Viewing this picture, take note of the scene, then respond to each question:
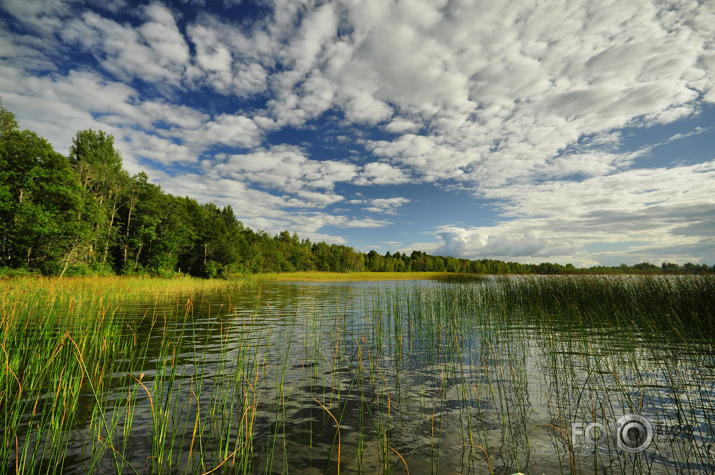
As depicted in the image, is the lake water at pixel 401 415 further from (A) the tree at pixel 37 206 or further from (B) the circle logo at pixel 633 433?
(A) the tree at pixel 37 206

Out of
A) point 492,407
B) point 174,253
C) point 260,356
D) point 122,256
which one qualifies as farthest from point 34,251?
point 492,407

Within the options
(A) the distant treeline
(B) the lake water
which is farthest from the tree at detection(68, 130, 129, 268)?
(B) the lake water

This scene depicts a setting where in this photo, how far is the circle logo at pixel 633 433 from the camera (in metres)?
3.43

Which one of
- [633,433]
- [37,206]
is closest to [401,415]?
[633,433]

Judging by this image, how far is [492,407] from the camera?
14.8 ft

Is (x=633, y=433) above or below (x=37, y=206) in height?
below

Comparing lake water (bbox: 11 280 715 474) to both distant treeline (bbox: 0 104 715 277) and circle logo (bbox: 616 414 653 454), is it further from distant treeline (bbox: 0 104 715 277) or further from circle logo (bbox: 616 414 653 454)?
distant treeline (bbox: 0 104 715 277)

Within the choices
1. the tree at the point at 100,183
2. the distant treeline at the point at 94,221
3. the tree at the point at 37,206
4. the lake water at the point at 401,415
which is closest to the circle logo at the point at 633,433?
the lake water at the point at 401,415

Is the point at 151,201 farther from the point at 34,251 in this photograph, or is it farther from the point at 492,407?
the point at 492,407

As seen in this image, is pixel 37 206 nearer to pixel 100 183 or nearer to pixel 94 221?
pixel 94 221

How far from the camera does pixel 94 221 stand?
92.1 feet

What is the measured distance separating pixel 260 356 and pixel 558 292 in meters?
15.2

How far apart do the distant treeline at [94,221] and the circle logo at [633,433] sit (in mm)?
14019

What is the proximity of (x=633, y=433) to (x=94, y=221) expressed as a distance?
3896cm
